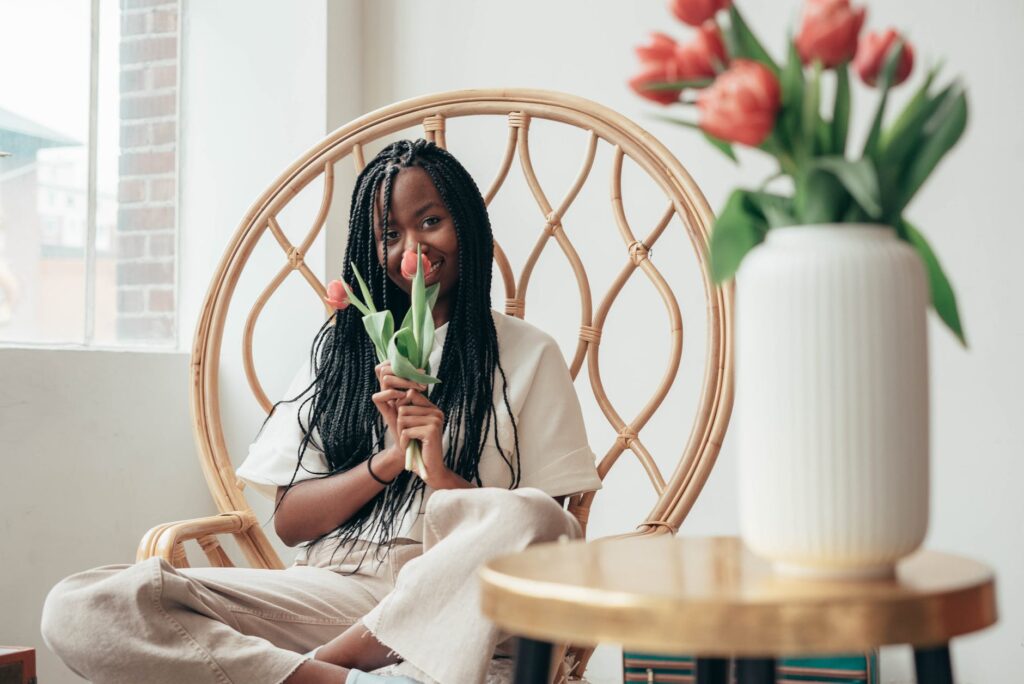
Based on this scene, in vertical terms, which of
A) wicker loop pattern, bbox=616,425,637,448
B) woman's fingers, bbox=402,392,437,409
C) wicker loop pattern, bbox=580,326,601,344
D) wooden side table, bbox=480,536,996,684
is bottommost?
wooden side table, bbox=480,536,996,684

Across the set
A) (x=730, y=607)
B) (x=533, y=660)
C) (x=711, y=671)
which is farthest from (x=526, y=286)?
(x=730, y=607)

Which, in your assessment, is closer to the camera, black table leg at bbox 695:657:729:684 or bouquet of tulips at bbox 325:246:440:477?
black table leg at bbox 695:657:729:684

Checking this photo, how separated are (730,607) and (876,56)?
0.35 m

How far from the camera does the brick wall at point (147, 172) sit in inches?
82.2

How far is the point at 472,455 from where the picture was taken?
1427 mm

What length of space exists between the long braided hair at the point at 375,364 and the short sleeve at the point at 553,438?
0.07ft

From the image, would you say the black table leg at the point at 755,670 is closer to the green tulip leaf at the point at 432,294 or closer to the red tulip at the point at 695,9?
the red tulip at the point at 695,9

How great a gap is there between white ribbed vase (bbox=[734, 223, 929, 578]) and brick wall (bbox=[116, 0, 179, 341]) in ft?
5.34

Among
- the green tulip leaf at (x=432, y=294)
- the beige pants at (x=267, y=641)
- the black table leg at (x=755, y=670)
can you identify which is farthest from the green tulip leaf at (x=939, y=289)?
the green tulip leaf at (x=432, y=294)

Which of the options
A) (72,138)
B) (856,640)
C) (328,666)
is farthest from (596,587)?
(72,138)

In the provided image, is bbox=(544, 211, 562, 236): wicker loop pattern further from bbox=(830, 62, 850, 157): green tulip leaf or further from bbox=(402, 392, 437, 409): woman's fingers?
bbox=(830, 62, 850, 157): green tulip leaf

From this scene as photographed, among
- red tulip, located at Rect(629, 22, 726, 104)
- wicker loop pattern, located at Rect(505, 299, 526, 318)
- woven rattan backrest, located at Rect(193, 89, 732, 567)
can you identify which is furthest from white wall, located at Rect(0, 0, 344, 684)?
red tulip, located at Rect(629, 22, 726, 104)

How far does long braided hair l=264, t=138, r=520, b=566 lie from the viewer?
4.71 ft

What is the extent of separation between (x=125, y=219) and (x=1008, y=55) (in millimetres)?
1564
